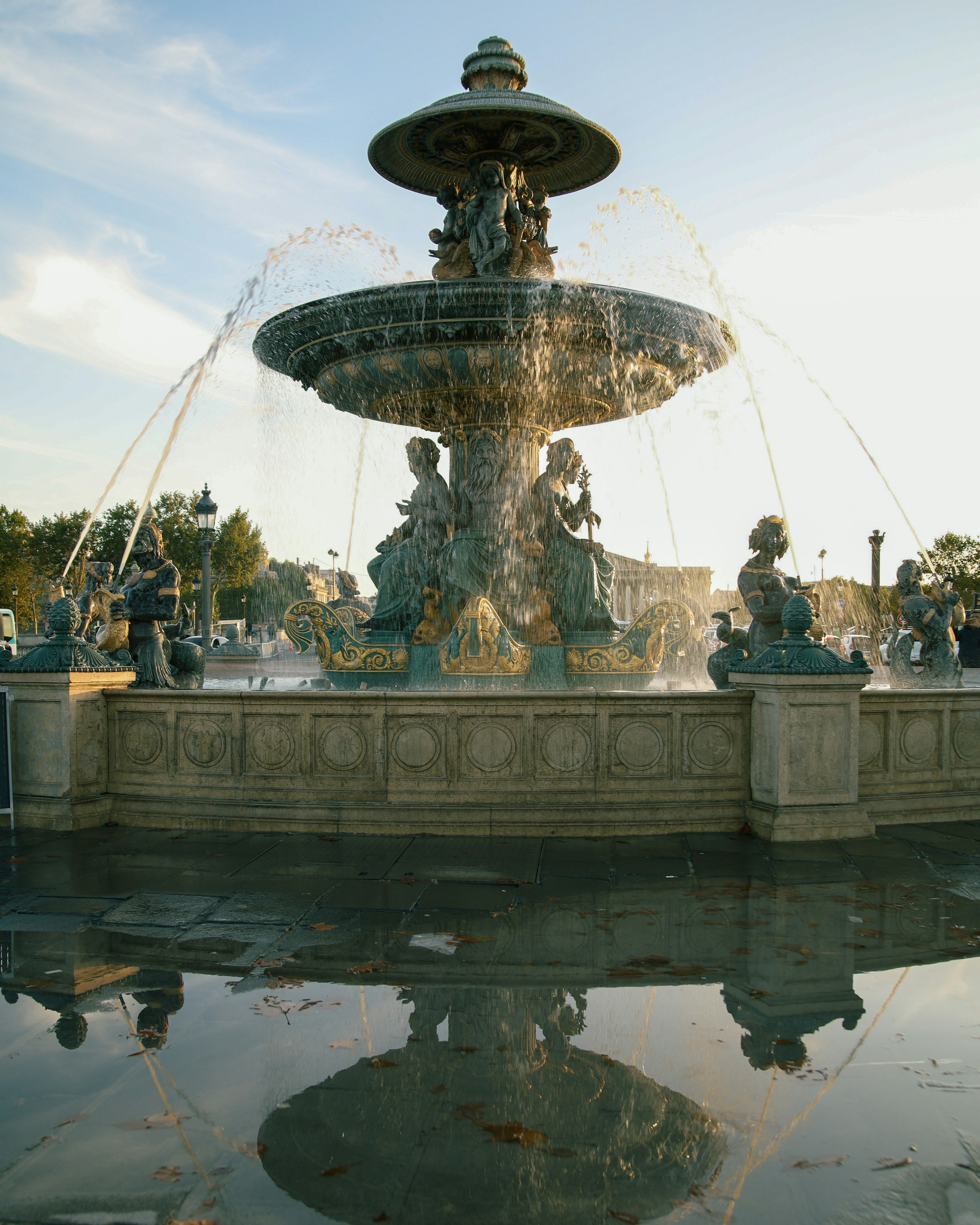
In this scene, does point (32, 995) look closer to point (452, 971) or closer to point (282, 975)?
point (282, 975)

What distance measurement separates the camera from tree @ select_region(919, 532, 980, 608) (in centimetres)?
6769

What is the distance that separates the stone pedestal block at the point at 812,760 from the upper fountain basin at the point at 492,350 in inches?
192

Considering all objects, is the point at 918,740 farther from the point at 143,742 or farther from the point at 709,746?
the point at 143,742

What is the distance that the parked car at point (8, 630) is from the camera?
1391 inches

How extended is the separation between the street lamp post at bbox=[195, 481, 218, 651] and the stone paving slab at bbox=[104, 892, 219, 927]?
19.6 m

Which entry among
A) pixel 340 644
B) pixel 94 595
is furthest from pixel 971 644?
pixel 94 595

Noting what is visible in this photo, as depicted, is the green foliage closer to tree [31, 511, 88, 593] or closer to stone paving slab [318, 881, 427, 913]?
tree [31, 511, 88, 593]

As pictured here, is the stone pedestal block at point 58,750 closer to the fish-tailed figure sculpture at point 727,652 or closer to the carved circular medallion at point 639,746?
the carved circular medallion at point 639,746

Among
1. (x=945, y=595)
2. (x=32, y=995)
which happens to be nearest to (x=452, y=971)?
(x=32, y=995)

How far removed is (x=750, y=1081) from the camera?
3498 mm

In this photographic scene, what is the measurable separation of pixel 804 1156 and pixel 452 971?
1.98m

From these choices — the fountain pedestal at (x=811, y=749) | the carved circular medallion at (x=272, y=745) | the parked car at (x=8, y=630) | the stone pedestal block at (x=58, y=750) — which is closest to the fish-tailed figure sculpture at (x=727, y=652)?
the fountain pedestal at (x=811, y=749)

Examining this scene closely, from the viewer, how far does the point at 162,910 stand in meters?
5.67

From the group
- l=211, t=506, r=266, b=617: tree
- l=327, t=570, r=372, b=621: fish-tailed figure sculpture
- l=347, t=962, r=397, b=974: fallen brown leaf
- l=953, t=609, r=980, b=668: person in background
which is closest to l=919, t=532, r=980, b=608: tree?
l=953, t=609, r=980, b=668: person in background
